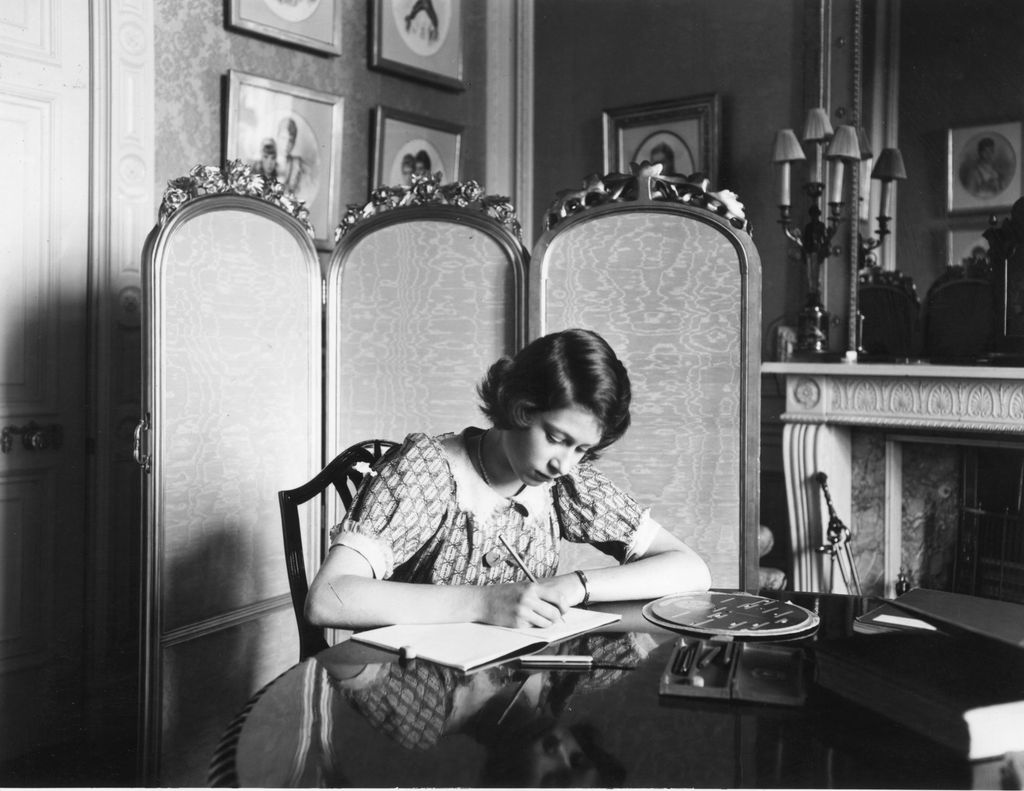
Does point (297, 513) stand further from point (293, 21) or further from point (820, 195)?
point (820, 195)

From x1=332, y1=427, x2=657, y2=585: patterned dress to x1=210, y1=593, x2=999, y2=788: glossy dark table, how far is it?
1.20 ft

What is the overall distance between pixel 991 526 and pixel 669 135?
6.05 ft

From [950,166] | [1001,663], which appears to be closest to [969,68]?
[950,166]

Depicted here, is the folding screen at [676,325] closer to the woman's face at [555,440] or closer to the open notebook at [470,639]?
the woman's face at [555,440]

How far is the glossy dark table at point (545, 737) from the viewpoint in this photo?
857 millimetres

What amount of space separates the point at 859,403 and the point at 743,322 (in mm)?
984

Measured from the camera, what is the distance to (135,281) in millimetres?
2684

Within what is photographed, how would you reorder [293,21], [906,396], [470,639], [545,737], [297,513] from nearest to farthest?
1. [545,737]
2. [470,639]
3. [297,513]
4. [906,396]
5. [293,21]

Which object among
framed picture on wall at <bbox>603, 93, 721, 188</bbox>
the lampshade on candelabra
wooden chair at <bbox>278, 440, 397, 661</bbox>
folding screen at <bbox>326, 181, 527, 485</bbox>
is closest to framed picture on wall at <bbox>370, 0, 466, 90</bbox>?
framed picture on wall at <bbox>603, 93, 721, 188</bbox>

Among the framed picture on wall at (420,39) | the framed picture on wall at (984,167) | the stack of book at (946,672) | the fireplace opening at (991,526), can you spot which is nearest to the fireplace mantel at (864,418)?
the fireplace opening at (991,526)

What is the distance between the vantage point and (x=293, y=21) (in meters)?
3.13

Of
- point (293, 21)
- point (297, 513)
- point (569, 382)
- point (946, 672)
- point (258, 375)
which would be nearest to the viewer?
point (946, 672)

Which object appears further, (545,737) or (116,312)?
(116,312)

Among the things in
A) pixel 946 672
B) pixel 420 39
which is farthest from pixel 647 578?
pixel 420 39
